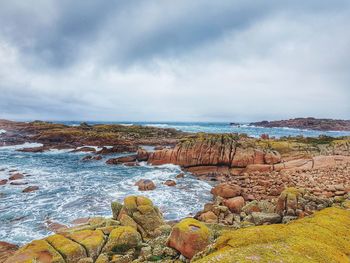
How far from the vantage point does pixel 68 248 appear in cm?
1326

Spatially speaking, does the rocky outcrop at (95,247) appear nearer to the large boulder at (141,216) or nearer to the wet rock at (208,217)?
the large boulder at (141,216)

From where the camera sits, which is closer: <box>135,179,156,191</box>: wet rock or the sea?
the sea

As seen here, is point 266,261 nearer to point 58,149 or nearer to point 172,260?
point 172,260

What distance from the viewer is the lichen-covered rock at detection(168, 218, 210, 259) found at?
11281mm

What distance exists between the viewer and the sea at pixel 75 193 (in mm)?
23172

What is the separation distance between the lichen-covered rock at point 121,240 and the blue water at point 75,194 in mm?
8699

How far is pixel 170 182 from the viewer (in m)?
35.8

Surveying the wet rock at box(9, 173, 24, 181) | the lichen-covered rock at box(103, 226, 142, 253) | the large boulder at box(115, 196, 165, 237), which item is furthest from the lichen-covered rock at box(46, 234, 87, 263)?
the wet rock at box(9, 173, 24, 181)

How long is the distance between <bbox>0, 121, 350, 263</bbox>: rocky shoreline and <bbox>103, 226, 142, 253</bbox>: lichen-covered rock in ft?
0.17

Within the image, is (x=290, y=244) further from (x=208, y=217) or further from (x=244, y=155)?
(x=244, y=155)

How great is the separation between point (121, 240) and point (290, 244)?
9775 mm

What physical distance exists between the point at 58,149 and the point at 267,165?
57765 mm

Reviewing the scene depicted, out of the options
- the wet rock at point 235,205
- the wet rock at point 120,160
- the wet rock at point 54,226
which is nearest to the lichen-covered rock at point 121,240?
the wet rock at point 54,226

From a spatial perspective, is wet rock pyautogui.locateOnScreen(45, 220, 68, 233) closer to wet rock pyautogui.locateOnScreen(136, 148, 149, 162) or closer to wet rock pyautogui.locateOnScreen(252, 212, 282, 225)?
wet rock pyautogui.locateOnScreen(252, 212, 282, 225)
